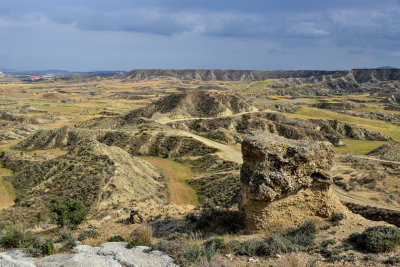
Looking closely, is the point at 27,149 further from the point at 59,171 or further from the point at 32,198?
the point at 32,198

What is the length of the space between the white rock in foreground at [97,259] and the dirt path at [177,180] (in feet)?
95.7

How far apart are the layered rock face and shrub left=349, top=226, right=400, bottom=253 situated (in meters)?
4.20

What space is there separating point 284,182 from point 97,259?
35.3ft

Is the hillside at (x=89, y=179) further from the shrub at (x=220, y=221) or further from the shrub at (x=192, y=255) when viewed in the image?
the shrub at (x=192, y=255)

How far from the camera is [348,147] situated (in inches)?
3580

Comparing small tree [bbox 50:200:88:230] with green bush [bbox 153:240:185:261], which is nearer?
green bush [bbox 153:240:185:261]

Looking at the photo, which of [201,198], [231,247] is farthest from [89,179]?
[231,247]

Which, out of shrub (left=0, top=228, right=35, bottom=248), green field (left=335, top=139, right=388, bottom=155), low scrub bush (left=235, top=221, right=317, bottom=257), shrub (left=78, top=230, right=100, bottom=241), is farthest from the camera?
green field (left=335, top=139, right=388, bottom=155)

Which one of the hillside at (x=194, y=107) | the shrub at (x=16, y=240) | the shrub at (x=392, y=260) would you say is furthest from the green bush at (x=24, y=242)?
the hillside at (x=194, y=107)

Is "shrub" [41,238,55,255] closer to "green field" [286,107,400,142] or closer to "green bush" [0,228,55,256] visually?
"green bush" [0,228,55,256]

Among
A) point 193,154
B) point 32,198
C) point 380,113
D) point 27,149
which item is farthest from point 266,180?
point 380,113

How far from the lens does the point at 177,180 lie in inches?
2093

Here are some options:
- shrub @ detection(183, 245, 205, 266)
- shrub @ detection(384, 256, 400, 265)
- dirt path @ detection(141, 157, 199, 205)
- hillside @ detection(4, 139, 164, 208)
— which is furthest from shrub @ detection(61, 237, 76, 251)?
dirt path @ detection(141, 157, 199, 205)

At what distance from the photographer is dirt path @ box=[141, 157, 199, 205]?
44.5m
